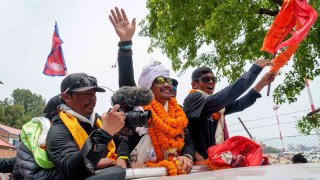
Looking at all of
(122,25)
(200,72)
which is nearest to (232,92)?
(200,72)

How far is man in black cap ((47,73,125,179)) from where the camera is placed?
62.8 inches

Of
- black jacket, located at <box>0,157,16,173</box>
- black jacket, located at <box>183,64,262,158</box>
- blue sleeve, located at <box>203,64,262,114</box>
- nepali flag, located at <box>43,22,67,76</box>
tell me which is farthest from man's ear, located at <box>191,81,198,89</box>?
nepali flag, located at <box>43,22,67,76</box>

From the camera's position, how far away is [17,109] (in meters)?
53.8

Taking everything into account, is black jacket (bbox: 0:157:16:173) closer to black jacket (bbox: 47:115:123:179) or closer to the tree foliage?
black jacket (bbox: 47:115:123:179)

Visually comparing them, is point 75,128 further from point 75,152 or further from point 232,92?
point 232,92

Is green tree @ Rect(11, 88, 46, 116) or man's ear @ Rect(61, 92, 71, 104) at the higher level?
green tree @ Rect(11, 88, 46, 116)

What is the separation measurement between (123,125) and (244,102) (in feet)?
5.50

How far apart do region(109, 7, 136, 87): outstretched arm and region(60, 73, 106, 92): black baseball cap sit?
1.21ft

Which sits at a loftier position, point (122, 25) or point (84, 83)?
point (122, 25)

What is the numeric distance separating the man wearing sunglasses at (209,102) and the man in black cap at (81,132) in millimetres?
795

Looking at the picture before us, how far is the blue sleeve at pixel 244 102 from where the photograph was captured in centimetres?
301

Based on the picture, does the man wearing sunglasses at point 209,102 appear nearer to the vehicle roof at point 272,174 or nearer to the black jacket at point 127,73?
the black jacket at point 127,73

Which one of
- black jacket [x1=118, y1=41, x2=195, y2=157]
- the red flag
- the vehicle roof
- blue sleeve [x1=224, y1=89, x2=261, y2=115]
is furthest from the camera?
the red flag

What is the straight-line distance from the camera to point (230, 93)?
2.56 meters
